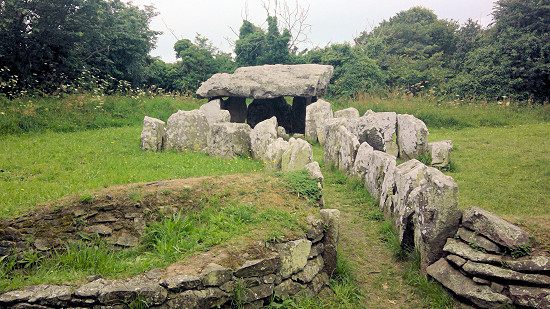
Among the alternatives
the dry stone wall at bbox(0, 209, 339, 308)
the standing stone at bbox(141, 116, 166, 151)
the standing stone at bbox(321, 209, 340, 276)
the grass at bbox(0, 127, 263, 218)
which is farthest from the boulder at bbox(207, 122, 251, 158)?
the dry stone wall at bbox(0, 209, 339, 308)

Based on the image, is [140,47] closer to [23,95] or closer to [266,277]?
[23,95]

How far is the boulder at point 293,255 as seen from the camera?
205 inches

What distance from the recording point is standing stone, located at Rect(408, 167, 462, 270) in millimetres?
5344

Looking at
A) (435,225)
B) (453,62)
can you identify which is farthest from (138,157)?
(453,62)

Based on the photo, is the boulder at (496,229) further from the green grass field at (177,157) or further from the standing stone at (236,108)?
the standing stone at (236,108)

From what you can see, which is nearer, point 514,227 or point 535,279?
point 535,279

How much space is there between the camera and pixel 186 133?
12.4m

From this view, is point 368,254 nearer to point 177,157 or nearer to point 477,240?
point 477,240

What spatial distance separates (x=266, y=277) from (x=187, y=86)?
885 inches

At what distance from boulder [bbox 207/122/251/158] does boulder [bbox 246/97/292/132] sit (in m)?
7.77

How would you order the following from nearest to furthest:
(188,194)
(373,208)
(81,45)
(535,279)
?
(535,279), (188,194), (373,208), (81,45)

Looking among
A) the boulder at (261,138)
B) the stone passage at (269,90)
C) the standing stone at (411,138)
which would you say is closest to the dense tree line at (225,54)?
the stone passage at (269,90)

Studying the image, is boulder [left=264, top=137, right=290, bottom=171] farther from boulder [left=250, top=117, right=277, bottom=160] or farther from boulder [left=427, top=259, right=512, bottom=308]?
boulder [left=427, top=259, right=512, bottom=308]

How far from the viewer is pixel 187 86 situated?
25.8 meters
